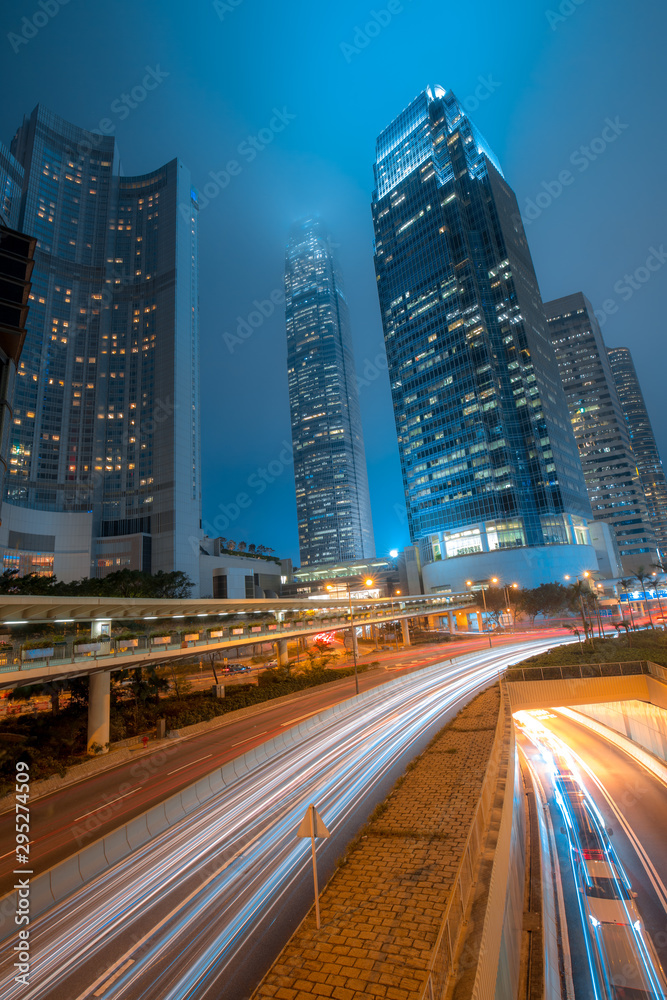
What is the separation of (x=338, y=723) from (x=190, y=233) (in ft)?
462

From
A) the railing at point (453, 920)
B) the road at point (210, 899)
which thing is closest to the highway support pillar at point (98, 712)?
the road at point (210, 899)

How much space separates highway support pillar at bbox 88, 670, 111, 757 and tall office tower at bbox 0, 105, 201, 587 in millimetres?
73754

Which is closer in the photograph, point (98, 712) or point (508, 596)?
point (98, 712)

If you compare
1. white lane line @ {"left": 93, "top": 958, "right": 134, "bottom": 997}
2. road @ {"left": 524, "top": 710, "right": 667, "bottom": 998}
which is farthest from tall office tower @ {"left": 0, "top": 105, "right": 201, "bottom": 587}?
white lane line @ {"left": 93, "top": 958, "right": 134, "bottom": 997}

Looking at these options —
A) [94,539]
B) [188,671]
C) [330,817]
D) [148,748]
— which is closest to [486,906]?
[330,817]

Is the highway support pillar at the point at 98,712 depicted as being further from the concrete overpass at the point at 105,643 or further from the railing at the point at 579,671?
the railing at the point at 579,671

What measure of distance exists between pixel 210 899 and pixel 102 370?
416 ft

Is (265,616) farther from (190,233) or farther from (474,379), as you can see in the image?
(190,233)

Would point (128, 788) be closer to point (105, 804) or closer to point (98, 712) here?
point (105, 804)

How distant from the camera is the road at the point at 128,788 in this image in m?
15.0

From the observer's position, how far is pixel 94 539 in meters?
99.9

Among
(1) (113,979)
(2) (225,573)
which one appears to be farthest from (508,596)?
(1) (113,979)

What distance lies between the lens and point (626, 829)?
68.9 feet

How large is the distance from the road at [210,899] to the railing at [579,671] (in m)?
14.7
